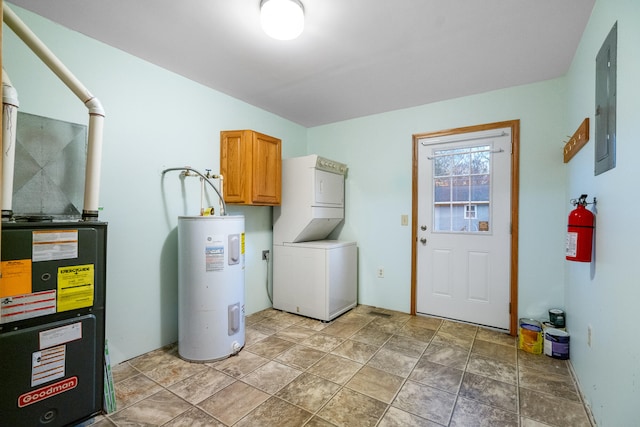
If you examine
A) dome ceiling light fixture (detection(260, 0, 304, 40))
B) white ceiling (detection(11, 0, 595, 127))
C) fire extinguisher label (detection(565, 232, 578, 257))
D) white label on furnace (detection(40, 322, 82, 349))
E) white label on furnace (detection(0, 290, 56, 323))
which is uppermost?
white ceiling (detection(11, 0, 595, 127))

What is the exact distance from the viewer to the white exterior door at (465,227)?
2.92 metres

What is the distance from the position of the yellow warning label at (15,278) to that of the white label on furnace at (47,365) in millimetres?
296

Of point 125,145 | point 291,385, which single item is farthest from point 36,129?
point 291,385

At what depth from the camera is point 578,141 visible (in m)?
2.06

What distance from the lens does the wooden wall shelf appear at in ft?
6.26

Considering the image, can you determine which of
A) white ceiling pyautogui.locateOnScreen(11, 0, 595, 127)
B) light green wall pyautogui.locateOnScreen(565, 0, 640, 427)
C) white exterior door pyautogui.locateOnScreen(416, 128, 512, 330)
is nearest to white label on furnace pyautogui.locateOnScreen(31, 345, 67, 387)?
Result: white ceiling pyautogui.locateOnScreen(11, 0, 595, 127)

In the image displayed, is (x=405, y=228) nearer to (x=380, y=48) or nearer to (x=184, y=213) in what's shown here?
(x=380, y=48)

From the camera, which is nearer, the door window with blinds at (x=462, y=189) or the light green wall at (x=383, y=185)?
the light green wall at (x=383, y=185)

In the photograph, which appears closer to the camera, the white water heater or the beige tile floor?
the beige tile floor

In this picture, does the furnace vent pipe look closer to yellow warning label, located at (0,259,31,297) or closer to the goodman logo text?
yellow warning label, located at (0,259,31,297)

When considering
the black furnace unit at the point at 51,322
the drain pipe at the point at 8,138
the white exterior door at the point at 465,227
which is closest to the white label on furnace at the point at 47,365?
the black furnace unit at the point at 51,322

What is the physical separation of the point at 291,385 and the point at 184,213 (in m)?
1.71

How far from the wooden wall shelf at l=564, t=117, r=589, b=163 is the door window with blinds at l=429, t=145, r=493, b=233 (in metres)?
0.65

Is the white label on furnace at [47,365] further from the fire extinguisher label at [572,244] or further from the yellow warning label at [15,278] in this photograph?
the fire extinguisher label at [572,244]
